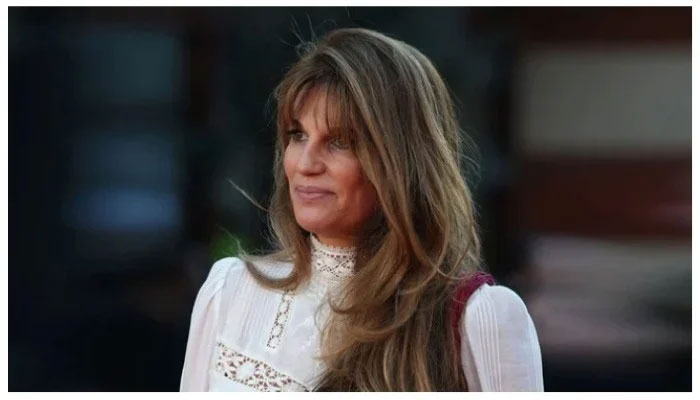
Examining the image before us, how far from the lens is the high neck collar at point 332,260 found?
4.50 feet

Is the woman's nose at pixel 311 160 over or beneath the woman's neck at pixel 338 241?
over

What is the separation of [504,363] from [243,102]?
75cm

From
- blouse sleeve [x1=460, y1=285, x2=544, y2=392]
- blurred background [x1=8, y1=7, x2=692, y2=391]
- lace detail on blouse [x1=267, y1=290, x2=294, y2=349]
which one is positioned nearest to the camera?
blouse sleeve [x1=460, y1=285, x2=544, y2=392]

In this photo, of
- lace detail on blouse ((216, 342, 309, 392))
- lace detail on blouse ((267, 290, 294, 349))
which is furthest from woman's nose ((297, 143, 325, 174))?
lace detail on blouse ((216, 342, 309, 392))

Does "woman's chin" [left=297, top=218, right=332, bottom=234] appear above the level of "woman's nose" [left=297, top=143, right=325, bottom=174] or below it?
below

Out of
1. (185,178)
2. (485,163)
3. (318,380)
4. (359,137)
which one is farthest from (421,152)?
(185,178)

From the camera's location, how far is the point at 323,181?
1.31 m

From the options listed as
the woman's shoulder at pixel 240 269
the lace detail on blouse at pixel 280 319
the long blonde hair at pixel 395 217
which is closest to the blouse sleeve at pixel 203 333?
the woman's shoulder at pixel 240 269

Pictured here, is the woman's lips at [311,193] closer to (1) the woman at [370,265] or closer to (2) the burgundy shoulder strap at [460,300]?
(1) the woman at [370,265]

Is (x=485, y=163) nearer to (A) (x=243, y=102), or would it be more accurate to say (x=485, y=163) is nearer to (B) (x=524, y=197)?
(B) (x=524, y=197)

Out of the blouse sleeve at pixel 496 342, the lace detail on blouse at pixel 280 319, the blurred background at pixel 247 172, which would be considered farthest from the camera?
the blurred background at pixel 247 172

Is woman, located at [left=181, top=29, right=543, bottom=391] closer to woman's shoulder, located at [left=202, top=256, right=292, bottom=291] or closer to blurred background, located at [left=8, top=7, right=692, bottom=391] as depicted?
woman's shoulder, located at [left=202, top=256, right=292, bottom=291]

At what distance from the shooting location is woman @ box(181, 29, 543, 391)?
125 centimetres

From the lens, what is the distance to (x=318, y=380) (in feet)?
4.39
